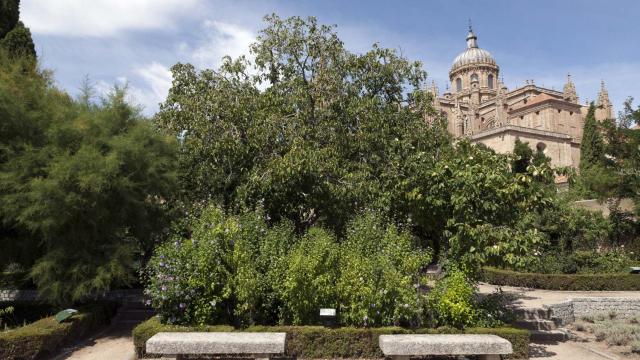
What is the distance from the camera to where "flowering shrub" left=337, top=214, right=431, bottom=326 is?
786 centimetres

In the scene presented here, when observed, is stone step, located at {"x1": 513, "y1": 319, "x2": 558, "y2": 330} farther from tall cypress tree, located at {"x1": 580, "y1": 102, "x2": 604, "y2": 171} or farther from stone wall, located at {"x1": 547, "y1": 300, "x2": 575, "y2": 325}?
tall cypress tree, located at {"x1": 580, "y1": 102, "x2": 604, "y2": 171}

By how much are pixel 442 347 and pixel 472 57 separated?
63.0 meters

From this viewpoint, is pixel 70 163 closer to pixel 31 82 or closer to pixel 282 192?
pixel 31 82

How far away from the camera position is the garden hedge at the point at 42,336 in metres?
7.56

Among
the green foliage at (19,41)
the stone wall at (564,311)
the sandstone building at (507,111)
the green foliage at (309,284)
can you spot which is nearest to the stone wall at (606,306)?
the stone wall at (564,311)

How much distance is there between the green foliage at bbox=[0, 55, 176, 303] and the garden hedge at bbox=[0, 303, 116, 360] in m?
0.61

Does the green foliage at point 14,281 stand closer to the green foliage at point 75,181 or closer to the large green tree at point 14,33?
the green foliage at point 75,181

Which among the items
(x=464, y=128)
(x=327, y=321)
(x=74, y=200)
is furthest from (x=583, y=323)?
(x=464, y=128)

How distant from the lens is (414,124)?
1309 centimetres

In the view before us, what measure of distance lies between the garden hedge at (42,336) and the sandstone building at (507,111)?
121 ft

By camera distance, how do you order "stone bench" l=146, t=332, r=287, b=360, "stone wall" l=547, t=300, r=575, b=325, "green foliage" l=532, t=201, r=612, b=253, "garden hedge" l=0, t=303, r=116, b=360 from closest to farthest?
"stone bench" l=146, t=332, r=287, b=360 < "garden hedge" l=0, t=303, r=116, b=360 < "stone wall" l=547, t=300, r=575, b=325 < "green foliage" l=532, t=201, r=612, b=253

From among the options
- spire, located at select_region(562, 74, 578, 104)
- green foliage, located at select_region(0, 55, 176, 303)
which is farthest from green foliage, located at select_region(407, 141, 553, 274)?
spire, located at select_region(562, 74, 578, 104)

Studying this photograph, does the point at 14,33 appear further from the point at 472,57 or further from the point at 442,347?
the point at 472,57

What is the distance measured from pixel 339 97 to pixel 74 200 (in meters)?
6.88
